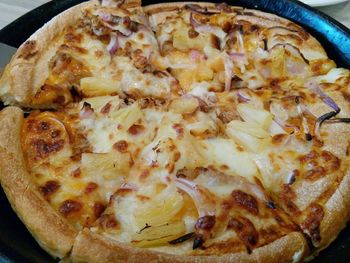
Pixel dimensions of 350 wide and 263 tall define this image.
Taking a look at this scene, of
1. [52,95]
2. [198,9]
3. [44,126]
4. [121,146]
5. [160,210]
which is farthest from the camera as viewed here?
[198,9]

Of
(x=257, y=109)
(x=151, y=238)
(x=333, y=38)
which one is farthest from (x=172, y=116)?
(x=333, y=38)

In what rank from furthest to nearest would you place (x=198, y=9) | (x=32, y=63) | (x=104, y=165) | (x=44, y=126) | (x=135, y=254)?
(x=198, y=9) → (x=32, y=63) → (x=44, y=126) → (x=104, y=165) → (x=135, y=254)

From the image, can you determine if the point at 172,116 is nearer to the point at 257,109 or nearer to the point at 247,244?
the point at 257,109

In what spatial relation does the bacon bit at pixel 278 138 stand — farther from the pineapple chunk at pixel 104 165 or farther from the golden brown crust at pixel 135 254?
the pineapple chunk at pixel 104 165

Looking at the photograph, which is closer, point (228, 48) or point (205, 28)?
point (228, 48)

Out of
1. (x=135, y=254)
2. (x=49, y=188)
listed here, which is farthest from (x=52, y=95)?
(x=135, y=254)

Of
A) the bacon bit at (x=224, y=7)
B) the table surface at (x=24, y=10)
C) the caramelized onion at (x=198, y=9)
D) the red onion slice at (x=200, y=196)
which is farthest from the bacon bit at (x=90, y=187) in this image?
the table surface at (x=24, y=10)

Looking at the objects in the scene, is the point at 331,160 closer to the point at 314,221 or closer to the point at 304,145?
the point at 304,145
